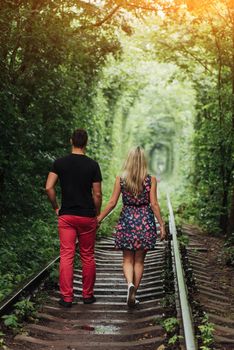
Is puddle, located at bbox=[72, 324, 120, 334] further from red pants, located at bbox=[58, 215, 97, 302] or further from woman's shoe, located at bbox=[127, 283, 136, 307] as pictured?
red pants, located at bbox=[58, 215, 97, 302]

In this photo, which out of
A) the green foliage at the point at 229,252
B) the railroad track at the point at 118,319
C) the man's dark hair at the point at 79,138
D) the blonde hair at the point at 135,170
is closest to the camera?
the railroad track at the point at 118,319

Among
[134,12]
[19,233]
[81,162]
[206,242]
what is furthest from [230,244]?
[81,162]

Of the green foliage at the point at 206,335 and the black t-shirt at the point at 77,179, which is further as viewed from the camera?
the black t-shirt at the point at 77,179

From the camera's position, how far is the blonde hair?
6418 mm

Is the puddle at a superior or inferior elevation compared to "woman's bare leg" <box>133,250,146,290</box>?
inferior

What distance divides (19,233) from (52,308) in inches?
194

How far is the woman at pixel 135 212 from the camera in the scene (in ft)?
21.1

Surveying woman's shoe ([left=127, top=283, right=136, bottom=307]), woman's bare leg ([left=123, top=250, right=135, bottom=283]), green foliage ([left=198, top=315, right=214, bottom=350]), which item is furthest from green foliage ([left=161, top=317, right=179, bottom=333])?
woman's bare leg ([left=123, top=250, right=135, bottom=283])

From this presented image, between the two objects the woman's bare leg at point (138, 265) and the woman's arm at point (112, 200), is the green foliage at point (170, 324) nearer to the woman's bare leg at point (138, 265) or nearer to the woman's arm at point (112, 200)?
the woman's bare leg at point (138, 265)

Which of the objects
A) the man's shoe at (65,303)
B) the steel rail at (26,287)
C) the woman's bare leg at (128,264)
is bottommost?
the man's shoe at (65,303)

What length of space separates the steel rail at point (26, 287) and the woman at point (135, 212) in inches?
44.9

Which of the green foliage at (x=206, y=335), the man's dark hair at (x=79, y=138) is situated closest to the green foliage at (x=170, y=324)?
→ the green foliage at (x=206, y=335)

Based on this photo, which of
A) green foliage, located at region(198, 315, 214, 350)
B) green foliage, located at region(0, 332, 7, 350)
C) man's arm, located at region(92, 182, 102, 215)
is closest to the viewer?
green foliage, located at region(0, 332, 7, 350)

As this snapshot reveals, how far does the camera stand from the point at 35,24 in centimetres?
973
